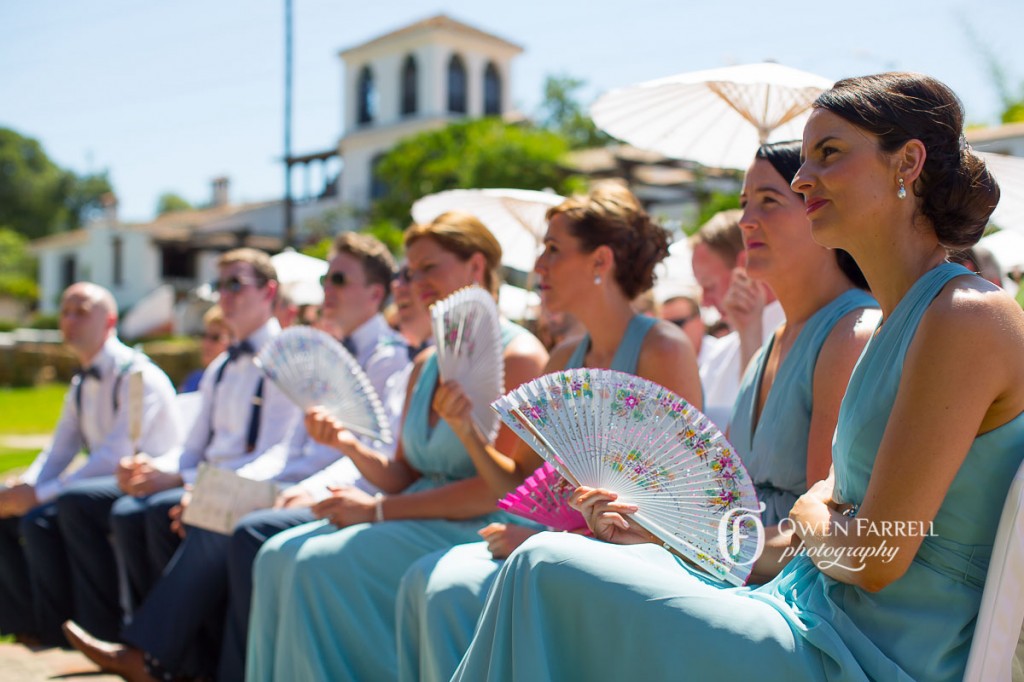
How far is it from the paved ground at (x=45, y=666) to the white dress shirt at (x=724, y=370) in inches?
116

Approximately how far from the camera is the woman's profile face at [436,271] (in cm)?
429

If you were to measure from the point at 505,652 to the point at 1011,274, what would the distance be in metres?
4.58

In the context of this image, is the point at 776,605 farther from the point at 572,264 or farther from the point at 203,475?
the point at 203,475

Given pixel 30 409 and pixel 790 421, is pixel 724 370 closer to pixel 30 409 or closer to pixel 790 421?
pixel 790 421

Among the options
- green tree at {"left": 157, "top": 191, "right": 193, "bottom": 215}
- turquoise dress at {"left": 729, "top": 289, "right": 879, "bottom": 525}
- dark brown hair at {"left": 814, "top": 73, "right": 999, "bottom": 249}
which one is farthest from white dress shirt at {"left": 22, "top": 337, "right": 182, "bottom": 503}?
green tree at {"left": 157, "top": 191, "right": 193, "bottom": 215}

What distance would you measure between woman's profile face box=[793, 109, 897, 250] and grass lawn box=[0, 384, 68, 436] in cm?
1729

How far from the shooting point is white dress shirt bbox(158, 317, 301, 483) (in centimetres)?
522

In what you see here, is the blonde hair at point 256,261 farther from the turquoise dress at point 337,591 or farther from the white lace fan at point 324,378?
the turquoise dress at point 337,591

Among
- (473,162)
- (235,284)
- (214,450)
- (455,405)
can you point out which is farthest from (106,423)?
(473,162)

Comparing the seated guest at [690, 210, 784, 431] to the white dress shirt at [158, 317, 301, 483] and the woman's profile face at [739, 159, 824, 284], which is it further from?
the white dress shirt at [158, 317, 301, 483]

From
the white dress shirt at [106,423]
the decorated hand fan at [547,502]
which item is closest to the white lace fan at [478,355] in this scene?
the decorated hand fan at [547,502]

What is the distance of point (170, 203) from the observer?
98.8 m

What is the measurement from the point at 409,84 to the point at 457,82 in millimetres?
2405

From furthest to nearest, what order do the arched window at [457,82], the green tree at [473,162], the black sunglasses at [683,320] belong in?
the arched window at [457,82] → the green tree at [473,162] → the black sunglasses at [683,320]
